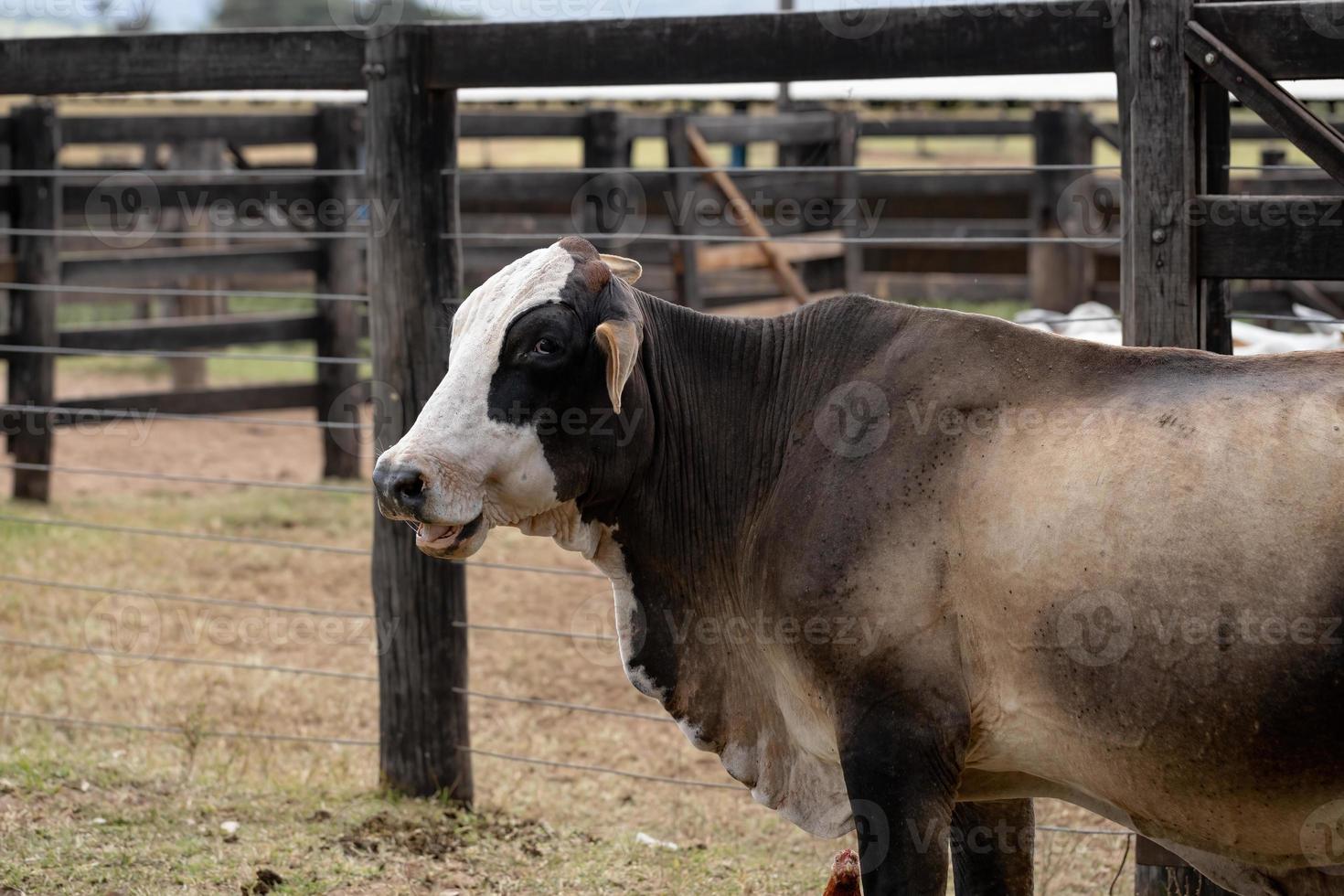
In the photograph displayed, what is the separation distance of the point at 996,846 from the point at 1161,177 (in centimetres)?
160

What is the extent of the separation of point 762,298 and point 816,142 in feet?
4.08

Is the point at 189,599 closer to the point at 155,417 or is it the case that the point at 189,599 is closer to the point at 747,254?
the point at 155,417

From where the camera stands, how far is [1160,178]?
3461mm

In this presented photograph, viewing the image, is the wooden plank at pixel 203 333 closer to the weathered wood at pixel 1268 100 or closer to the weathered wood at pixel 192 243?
the weathered wood at pixel 192 243

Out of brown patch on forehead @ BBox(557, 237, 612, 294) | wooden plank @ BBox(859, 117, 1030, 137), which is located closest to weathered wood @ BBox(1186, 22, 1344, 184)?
brown patch on forehead @ BBox(557, 237, 612, 294)

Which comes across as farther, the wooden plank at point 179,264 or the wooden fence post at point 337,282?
the wooden fence post at point 337,282

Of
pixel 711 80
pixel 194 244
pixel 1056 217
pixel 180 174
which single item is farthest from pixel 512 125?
pixel 711 80

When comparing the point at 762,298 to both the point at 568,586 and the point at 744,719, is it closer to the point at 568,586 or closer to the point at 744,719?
the point at 568,586

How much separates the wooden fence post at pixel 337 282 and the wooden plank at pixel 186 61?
15.0ft

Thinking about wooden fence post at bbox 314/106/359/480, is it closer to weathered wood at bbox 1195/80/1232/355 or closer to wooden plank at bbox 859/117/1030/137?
wooden plank at bbox 859/117/1030/137

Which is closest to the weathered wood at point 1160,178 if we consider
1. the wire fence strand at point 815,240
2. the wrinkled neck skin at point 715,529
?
the wire fence strand at point 815,240

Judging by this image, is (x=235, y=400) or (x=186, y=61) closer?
(x=186, y=61)

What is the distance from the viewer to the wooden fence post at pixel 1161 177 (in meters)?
3.42

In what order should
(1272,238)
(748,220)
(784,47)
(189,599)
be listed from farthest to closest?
(748,220) → (189,599) → (784,47) → (1272,238)
